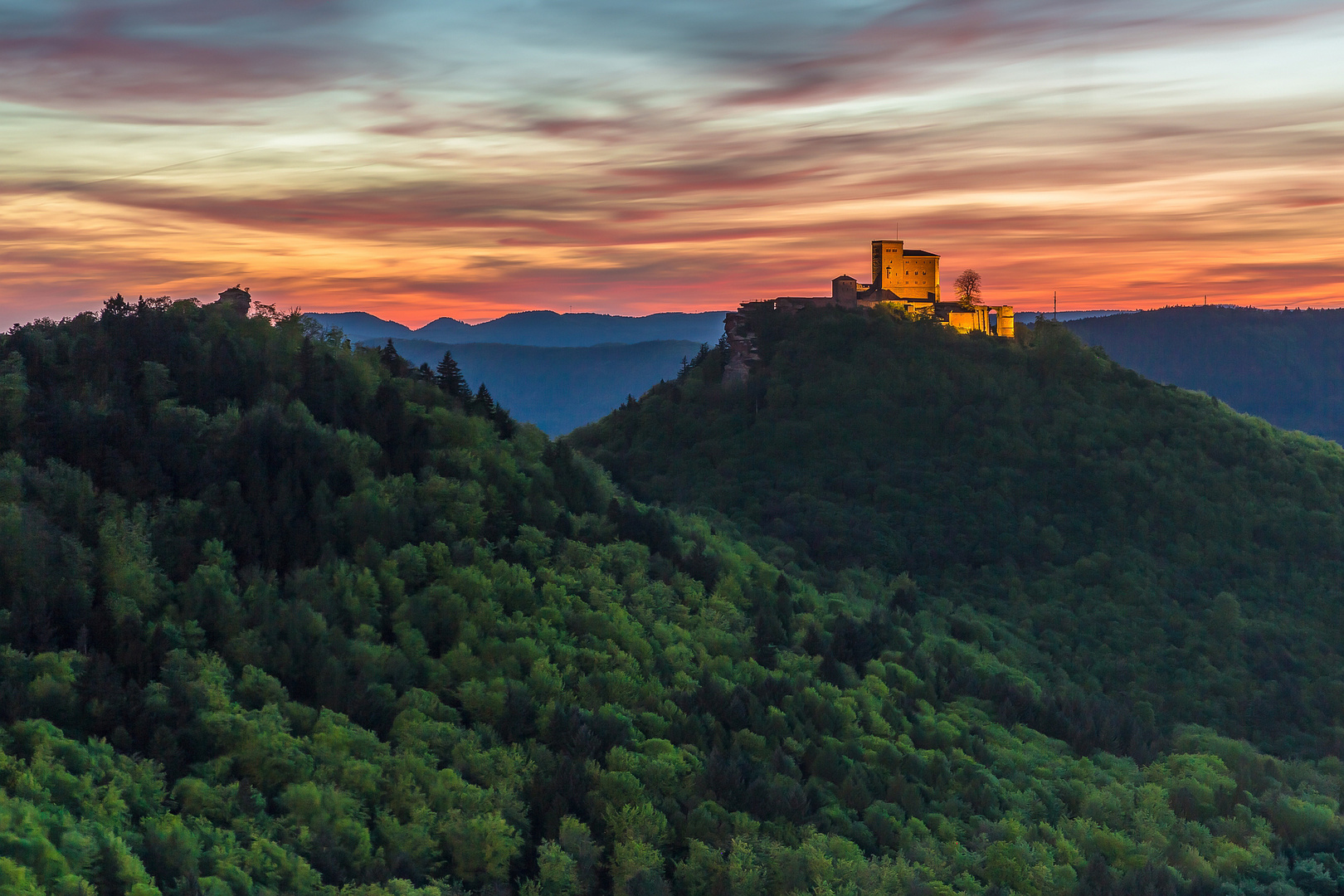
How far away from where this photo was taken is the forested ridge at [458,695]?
39.1m

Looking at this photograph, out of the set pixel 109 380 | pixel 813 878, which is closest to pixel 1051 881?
pixel 813 878

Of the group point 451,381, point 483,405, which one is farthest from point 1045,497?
point 451,381

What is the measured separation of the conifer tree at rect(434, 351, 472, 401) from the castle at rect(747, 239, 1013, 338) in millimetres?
75785

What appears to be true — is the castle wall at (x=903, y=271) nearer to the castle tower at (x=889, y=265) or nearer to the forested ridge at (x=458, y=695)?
the castle tower at (x=889, y=265)

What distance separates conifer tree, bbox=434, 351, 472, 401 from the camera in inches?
2790

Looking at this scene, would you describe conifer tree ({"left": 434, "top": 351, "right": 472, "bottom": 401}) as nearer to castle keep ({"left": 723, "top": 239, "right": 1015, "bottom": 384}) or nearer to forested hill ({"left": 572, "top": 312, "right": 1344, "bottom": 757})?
forested hill ({"left": 572, "top": 312, "right": 1344, "bottom": 757})

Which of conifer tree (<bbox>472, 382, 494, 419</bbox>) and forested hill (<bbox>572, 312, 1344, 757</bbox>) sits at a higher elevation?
conifer tree (<bbox>472, 382, 494, 419</bbox>)

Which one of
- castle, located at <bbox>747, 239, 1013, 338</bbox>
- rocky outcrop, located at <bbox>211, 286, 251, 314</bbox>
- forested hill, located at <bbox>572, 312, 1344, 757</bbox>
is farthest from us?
castle, located at <bbox>747, 239, 1013, 338</bbox>

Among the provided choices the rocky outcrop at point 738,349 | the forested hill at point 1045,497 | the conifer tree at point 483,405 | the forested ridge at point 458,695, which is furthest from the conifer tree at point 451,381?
the rocky outcrop at point 738,349

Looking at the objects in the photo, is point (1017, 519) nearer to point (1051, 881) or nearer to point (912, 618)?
point (912, 618)

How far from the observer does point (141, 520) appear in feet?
160

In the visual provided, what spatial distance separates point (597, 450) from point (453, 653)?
266 feet

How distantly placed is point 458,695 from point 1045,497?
81.9m

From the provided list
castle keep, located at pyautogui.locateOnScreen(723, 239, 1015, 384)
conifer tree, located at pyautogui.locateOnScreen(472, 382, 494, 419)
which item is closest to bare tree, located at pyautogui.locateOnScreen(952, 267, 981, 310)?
castle keep, located at pyautogui.locateOnScreen(723, 239, 1015, 384)
